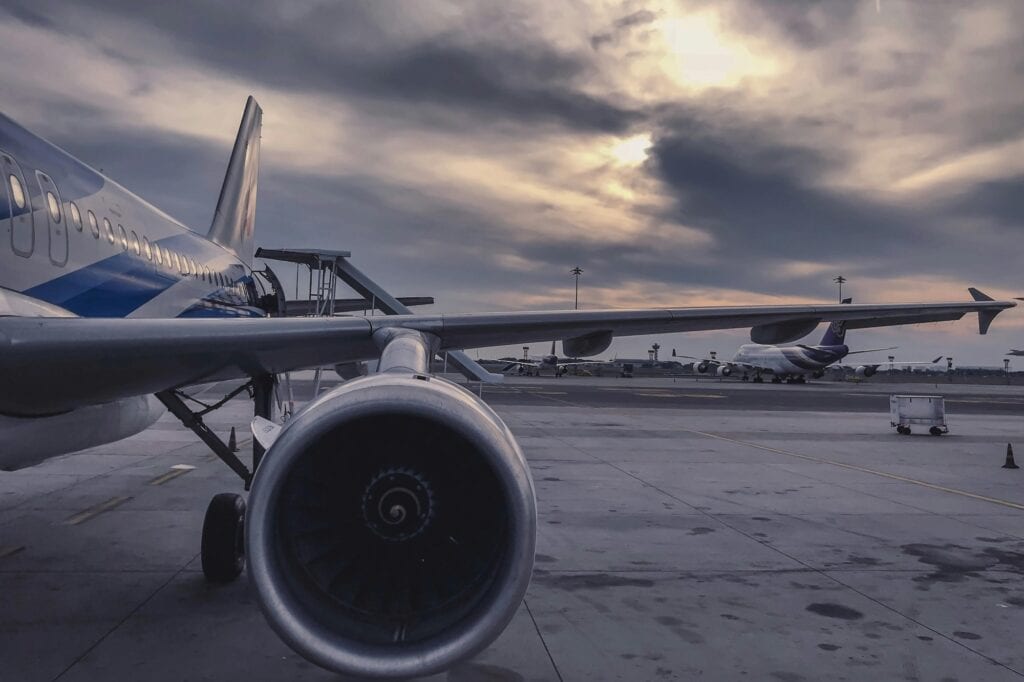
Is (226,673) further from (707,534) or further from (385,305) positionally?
(385,305)

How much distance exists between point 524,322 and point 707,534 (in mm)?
3725

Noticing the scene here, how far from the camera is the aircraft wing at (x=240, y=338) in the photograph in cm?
376

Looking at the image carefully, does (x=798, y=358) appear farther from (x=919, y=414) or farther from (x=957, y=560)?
(x=957, y=560)

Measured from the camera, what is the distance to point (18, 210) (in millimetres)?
4668

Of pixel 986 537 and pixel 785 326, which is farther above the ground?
pixel 785 326

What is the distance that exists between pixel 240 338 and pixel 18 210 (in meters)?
1.63

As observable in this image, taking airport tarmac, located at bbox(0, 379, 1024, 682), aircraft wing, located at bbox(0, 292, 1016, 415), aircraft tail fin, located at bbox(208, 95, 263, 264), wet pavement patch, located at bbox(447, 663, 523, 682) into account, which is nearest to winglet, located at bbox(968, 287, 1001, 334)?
aircraft wing, located at bbox(0, 292, 1016, 415)

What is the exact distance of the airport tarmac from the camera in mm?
4566

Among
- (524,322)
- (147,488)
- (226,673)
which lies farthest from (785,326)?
(147,488)

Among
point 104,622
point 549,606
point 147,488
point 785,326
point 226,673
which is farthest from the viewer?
point 147,488

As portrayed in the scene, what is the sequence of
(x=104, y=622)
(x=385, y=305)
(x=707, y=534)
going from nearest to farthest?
(x=104, y=622) < (x=707, y=534) < (x=385, y=305)

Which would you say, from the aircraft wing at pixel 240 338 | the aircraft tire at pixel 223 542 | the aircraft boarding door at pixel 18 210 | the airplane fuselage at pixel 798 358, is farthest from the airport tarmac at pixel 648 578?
the airplane fuselage at pixel 798 358

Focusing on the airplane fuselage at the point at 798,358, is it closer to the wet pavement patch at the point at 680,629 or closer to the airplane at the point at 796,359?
the airplane at the point at 796,359

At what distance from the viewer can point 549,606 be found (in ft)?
18.4
